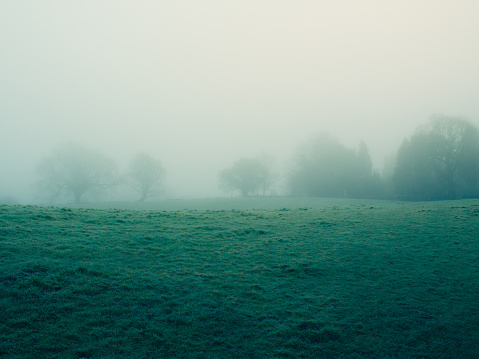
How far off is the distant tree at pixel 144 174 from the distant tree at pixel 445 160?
59.9m

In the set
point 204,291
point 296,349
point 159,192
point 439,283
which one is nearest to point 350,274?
point 439,283

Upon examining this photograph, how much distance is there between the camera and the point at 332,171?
74.8 m

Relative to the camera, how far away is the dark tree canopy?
239ft

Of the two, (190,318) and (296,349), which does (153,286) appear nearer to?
(190,318)

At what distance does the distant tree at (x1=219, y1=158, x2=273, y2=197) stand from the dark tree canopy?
26.4 feet

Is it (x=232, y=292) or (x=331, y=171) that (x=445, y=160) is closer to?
(x=331, y=171)

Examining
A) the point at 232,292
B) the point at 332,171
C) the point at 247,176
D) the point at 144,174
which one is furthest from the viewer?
the point at 247,176

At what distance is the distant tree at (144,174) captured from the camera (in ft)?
226

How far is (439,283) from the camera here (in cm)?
1076

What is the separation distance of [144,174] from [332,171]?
4953 centimetres

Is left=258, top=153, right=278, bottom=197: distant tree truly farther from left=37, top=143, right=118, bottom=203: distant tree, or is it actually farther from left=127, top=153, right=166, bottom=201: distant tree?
left=37, top=143, right=118, bottom=203: distant tree

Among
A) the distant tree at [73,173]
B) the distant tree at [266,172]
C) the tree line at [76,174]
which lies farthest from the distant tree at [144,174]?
the distant tree at [266,172]

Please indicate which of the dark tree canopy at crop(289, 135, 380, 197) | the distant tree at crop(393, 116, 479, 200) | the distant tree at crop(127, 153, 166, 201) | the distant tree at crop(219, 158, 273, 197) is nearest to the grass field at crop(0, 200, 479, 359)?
the distant tree at crop(393, 116, 479, 200)

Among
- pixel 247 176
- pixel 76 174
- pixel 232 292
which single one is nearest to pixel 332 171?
pixel 247 176
